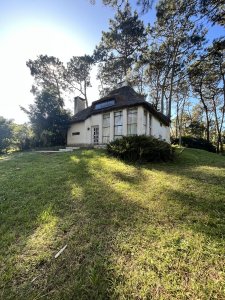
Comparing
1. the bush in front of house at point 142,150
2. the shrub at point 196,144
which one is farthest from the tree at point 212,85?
the bush in front of house at point 142,150

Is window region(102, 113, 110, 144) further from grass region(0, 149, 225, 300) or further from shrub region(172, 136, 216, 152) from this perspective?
shrub region(172, 136, 216, 152)

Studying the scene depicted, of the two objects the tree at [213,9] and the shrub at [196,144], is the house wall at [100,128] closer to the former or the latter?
the shrub at [196,144]

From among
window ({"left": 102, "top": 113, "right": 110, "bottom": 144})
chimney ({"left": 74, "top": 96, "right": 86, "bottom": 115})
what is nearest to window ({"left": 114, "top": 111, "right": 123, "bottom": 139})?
window ({"left": 102, "top": 113, "right": 110, "bottom": 144})

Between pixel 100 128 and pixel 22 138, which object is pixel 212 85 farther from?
pixel 22 138

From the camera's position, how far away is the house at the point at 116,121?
44.7ft

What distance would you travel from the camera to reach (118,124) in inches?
567

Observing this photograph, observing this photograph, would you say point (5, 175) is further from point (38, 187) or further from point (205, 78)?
point (205, 78)

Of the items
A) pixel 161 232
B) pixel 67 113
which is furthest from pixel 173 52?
pixel 161 232

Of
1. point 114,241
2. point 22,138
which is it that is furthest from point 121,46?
point 114,241

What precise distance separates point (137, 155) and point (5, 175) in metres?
5.50

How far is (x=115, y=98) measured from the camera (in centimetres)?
1509

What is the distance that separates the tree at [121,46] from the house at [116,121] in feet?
23.3

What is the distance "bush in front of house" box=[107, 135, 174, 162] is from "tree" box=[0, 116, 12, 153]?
1422 cm

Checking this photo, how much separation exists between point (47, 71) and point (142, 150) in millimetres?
22454
